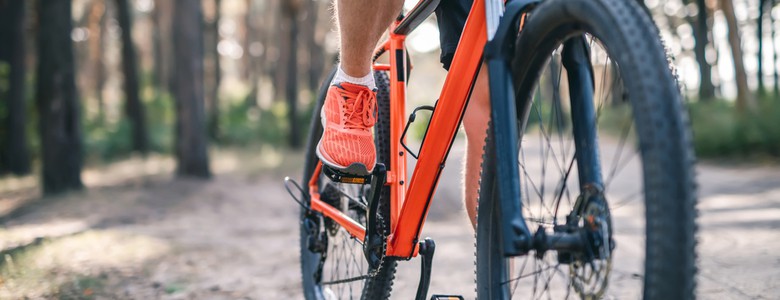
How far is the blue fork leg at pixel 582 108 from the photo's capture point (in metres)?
1.34

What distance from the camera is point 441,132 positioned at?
1.76 meters

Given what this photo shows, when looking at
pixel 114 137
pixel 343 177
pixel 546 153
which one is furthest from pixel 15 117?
pixel 546 153

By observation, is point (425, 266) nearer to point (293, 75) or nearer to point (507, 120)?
point (507, 120)

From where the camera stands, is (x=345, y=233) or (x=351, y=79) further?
(x=345, y=233)

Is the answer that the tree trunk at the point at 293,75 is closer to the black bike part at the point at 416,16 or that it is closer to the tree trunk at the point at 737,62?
the tree trunk at the point at 737,62

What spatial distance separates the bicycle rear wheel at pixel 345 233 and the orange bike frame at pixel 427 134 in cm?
6

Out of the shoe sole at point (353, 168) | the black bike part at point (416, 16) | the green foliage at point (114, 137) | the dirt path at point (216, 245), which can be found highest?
the black bike part at point (416, 16)

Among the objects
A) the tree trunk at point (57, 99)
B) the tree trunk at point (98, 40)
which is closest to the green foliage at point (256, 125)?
the tree trunk at point (98, 40)

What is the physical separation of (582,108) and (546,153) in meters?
0.32

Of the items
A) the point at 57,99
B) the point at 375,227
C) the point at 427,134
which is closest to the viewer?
the point at 427,134

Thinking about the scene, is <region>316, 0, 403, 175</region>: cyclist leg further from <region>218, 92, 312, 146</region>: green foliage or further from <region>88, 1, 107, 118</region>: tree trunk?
<region>88, 1, 107, 118</region>: tree trunk

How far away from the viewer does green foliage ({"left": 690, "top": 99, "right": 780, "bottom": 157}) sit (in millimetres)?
11867

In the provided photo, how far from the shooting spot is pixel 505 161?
1.34 metres

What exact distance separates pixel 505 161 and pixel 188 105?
9.86 m
